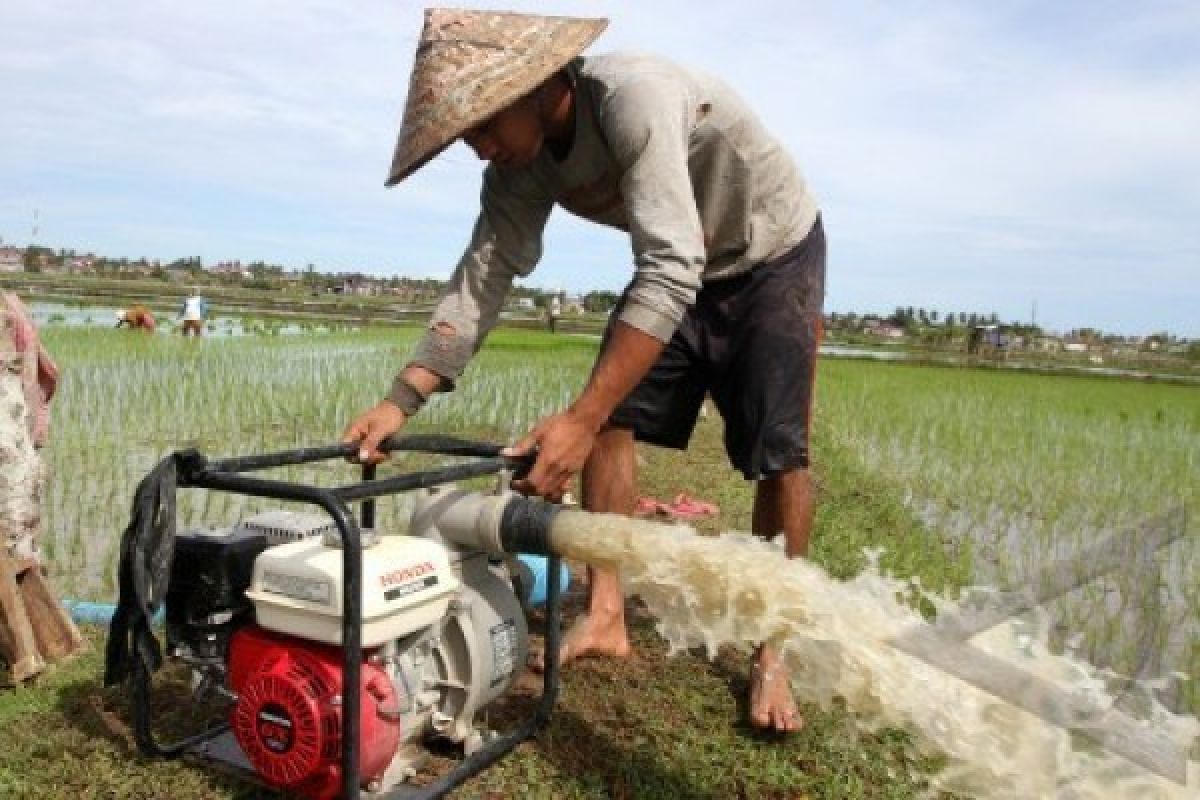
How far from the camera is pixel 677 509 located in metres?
5.14

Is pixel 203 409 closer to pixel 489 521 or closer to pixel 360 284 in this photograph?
pixel 489 521

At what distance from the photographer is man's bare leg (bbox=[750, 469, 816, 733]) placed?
2617mm

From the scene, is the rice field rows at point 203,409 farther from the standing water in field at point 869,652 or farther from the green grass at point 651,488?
Answer: the standing water in field at point 869,652

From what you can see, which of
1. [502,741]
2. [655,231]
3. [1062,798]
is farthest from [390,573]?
[1062,798]

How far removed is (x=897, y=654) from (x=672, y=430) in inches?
47.6

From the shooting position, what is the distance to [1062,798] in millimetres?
1819

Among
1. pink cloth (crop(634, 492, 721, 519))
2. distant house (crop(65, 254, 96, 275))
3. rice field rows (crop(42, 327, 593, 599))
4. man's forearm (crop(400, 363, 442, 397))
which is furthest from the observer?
distant house (crop(65, 254, 96, 275))

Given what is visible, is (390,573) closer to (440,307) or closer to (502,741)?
(502,741)

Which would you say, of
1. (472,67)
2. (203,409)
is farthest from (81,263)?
(472,67)

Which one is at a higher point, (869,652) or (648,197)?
(648,197)

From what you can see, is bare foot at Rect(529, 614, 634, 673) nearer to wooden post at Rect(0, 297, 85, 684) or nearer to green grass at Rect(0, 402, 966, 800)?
green grass at Rect(0, 402, 966, 800)

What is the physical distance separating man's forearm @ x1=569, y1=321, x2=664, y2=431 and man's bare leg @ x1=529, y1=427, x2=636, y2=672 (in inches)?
33.3

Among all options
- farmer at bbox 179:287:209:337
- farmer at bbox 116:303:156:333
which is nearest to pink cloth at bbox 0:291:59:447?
farmer at bbox 179:287:209:337

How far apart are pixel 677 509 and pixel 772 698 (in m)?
2.51
